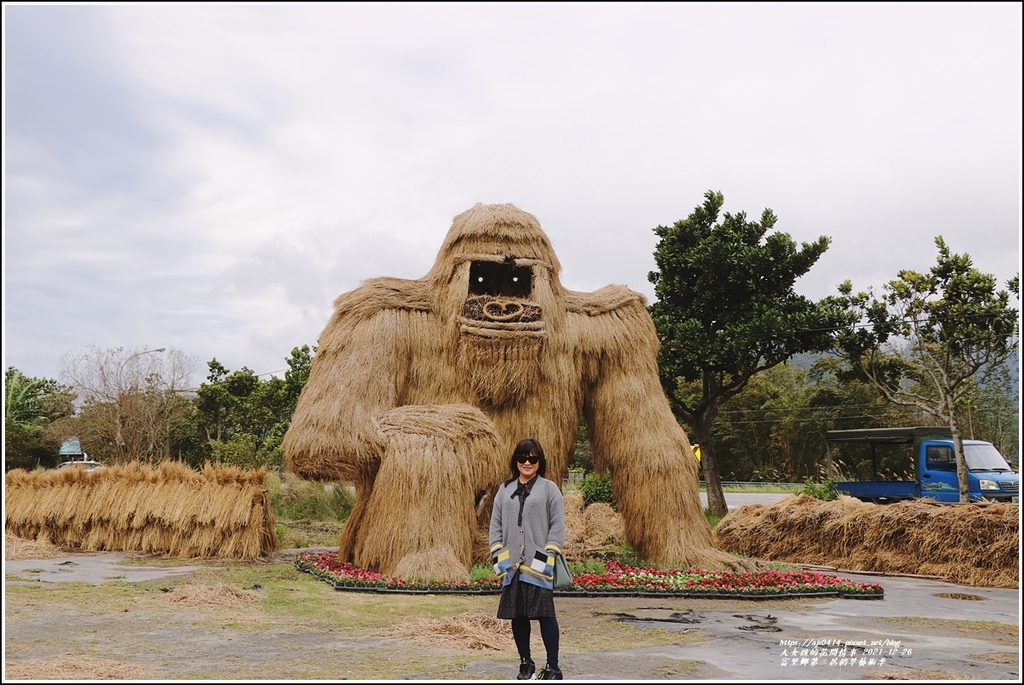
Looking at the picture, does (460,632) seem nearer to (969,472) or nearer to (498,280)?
(498,280)

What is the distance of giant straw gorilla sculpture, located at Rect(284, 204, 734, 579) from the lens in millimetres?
7727

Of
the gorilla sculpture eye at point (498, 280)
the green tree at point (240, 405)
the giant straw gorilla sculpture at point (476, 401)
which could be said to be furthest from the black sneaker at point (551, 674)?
the green tree at point (240, 405)

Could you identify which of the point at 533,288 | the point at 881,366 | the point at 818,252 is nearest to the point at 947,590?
the point at 533,288

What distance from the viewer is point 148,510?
10.4 m

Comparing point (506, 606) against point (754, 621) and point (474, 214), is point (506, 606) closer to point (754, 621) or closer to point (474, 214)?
point (754, 621)

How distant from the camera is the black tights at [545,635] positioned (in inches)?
164

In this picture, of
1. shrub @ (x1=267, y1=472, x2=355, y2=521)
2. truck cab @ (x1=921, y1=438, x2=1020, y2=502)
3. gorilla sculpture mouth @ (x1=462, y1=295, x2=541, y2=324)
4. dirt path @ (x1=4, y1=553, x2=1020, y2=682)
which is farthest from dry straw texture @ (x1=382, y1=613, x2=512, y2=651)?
truck cab @ (x1=921, y1=438, x2=1020, y2=502)

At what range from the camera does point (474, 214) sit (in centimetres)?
864

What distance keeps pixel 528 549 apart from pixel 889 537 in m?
6.54

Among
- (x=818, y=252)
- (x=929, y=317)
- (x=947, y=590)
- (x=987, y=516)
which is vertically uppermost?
(x=818, y=252)

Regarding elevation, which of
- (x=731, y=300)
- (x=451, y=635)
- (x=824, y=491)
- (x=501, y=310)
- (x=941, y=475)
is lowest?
(x=451, y=635)

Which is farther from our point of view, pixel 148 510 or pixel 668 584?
pixel 148 510

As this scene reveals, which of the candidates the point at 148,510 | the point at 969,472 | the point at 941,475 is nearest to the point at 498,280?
the point at 148,510

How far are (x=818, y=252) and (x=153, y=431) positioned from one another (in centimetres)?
1986
